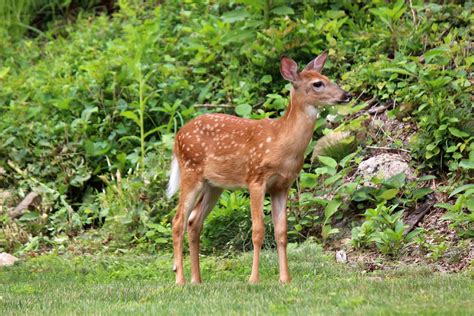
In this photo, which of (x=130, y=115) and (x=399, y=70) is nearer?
(x=399, y=70)

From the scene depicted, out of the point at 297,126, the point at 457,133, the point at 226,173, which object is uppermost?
the point at 297,126

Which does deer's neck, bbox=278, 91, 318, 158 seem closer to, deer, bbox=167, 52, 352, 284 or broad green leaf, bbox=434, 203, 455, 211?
deer, bbox=167, 52, 352, 284

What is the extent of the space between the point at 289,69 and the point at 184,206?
61.1 inches

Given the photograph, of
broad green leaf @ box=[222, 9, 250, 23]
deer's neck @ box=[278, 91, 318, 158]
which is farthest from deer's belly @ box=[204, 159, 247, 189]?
broad green leaf @ box=[222, 9, 250, 23]

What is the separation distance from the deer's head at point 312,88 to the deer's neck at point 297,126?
2.2 inches

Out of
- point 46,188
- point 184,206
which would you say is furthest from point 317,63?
point 46,188

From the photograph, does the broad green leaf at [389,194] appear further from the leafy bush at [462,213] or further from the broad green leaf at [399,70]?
the broad green leaf at [399,70]

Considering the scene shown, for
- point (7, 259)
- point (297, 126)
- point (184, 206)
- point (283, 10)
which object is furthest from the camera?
point (283, 10)

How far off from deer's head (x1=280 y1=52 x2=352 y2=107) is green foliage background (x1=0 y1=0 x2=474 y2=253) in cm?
199

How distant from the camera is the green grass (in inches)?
288

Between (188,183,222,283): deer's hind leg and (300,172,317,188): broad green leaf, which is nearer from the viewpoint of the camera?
(188,183,222,283): deer's hind leg

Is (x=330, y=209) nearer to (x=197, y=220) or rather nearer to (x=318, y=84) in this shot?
(x=197, y=220)

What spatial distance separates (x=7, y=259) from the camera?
36.4 ft

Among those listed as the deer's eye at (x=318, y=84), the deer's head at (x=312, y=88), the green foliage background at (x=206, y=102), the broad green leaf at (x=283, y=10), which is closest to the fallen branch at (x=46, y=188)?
the green foliage background at (x=206, y=102)
